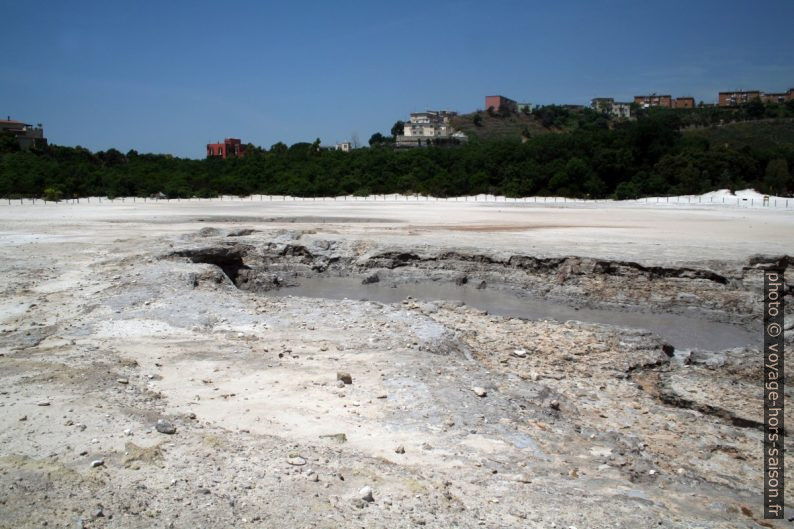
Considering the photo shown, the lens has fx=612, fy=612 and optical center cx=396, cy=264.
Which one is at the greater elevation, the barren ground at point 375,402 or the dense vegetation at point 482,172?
the dense vegetation at point 482,172

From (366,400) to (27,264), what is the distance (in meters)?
9.97

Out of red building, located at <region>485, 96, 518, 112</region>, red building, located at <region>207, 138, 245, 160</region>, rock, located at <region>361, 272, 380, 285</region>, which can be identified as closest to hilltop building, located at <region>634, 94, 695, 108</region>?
red building, located at <region>485, 96, 518, 112</region>

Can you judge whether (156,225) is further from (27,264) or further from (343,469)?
(343,469)

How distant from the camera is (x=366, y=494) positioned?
3.62 metres

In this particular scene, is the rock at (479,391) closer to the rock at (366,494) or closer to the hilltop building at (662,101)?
the rock at (366,494)

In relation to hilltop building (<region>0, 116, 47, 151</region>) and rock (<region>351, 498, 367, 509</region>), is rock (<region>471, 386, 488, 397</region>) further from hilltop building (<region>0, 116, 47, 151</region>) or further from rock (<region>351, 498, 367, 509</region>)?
hilltop building (<region>0, 116, 47, 151</region>)

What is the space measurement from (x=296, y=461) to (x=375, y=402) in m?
1.38

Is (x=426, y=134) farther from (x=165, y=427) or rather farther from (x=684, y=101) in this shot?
(x=165, y=427)

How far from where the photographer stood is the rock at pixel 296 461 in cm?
401

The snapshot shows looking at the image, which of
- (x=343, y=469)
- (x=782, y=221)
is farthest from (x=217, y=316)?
(x=782, y=221)

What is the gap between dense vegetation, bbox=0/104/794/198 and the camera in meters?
35.0

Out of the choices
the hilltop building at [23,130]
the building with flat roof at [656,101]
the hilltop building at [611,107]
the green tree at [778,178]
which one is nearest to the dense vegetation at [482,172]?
the green tree at [778,178]

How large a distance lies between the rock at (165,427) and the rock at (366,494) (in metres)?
1.61

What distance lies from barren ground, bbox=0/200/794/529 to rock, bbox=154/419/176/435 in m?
0.06
